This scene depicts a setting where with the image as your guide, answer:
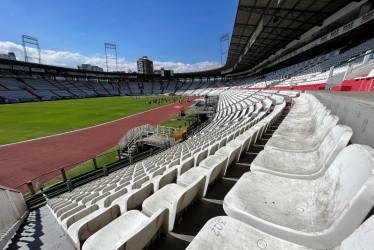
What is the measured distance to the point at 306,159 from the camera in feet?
6.51

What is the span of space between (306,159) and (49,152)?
15918 mm

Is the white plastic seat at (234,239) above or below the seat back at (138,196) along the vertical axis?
above

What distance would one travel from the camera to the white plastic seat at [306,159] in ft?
4.80

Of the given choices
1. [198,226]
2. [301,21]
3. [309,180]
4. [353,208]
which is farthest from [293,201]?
[301,21]

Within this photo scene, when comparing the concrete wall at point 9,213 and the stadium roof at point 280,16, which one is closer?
the concrete wall at point 9,213

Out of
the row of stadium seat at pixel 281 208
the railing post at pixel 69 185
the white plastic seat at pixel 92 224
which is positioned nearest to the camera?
the row of stadium seat at pixel 281 208

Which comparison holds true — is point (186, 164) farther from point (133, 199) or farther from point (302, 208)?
point (302, 208)

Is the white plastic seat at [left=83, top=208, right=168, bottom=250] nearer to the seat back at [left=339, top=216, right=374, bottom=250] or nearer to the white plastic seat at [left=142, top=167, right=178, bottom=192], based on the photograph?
the white plastic seat at [left=142, top=167, right=178, bottom=192]

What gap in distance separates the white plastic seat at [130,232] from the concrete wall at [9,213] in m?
3.89

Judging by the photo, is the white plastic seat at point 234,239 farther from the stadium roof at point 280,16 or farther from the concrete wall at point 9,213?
the stadium roof at point 280,16

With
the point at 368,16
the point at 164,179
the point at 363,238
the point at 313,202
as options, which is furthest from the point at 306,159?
the point at 368,16

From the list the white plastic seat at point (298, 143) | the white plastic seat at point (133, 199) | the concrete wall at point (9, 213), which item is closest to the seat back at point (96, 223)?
the white plastic seat at point (133, 199)

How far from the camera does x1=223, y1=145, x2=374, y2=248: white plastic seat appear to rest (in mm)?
828

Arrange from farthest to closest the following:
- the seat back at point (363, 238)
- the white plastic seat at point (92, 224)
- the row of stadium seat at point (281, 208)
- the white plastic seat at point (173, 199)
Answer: the white plastic seat at point (92, 224) → the white plastic seat at point (173, 199) → the row of stadium seat at point (281, 208) → the seat back at point (363, 238)
